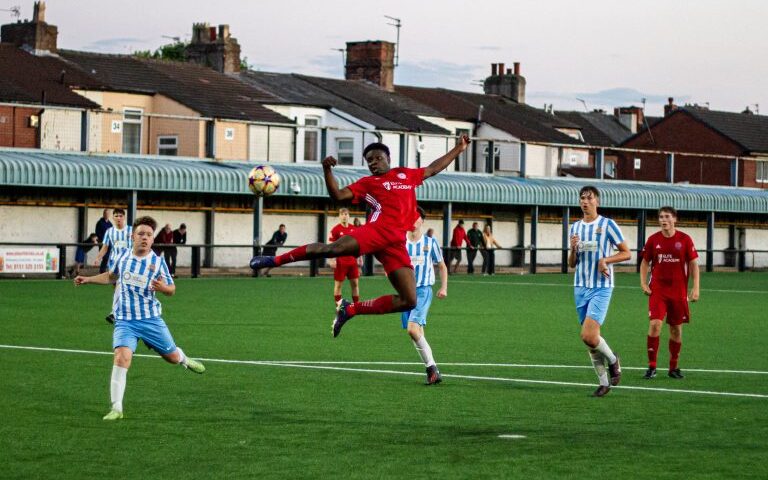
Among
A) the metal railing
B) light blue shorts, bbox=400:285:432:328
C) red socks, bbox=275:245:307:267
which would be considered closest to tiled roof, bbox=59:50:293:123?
the metal railing

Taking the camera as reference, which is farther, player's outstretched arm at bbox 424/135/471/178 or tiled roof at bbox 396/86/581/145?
tiled roof at bbox 396/86/581/145

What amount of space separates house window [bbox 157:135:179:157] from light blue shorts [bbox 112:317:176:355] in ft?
141

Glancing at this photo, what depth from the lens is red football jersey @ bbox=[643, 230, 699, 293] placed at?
53.2 feet

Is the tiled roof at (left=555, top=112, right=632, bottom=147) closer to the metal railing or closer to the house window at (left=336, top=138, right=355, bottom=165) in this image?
the metal railing

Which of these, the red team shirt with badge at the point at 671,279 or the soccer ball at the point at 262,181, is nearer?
the red team shirt with badge at the point at 671,279

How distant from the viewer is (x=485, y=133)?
74875mm

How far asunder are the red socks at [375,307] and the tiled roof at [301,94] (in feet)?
169

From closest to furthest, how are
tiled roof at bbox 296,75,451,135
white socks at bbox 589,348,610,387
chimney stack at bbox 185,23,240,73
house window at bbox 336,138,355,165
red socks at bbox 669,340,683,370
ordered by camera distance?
white socks at bbox 589,348,610,387 → red socks at bbox 669,340,683,370 → house window at bbox 336,138,355,165 → tiled roof at bbox 296,75,451,135 → chimney stack at bbox 185,23,240,73

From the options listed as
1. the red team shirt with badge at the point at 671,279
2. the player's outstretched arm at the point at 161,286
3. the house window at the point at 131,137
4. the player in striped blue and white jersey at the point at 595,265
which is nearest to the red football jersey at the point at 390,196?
the player's outstretched arm at the point at 161,286

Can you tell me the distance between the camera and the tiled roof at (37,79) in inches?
2111

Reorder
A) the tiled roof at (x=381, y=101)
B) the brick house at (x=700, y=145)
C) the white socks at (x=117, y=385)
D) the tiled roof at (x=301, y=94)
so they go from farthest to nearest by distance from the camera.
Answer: the brick house at (x=700, y=145) → the tiled roof at (x=381, y=101) → the tiled roof at (x=301, y=94) → the white socks at (x=117, y=385)

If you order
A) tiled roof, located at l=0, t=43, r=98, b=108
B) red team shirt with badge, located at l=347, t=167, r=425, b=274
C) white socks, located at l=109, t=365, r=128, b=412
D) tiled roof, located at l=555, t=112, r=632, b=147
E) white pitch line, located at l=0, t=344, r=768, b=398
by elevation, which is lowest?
white pitch line, located at l=0, t=344, r=768, b=398

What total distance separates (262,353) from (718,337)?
27.9 ft

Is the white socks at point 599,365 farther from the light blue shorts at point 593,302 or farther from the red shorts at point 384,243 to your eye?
the red shorts at point 384,243
